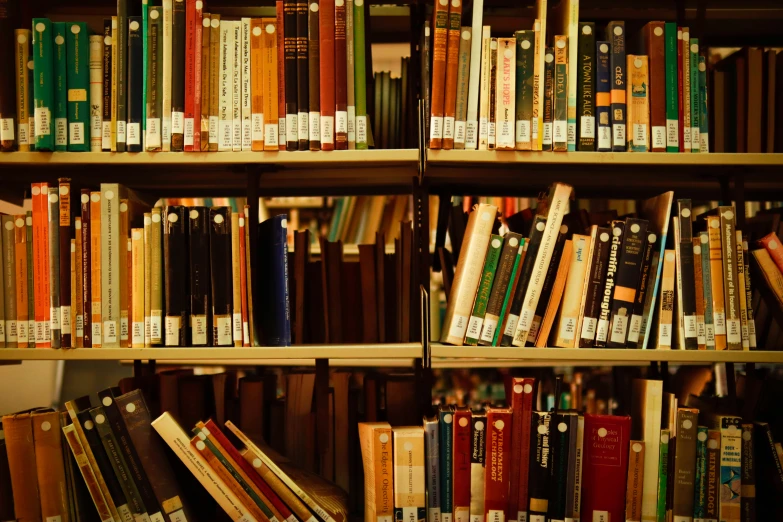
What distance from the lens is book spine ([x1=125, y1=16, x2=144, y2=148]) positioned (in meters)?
1.37

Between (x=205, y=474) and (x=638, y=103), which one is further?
(x=638, y=103)

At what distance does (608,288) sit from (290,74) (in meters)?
0.85

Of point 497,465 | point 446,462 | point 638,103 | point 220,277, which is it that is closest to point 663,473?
point 497,465

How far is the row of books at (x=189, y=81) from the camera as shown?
1365 millimetres

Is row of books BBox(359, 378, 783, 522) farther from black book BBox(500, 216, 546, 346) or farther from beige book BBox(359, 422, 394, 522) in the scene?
black book BBox(500, 216, 546, 346)

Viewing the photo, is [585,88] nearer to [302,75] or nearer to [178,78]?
[302,75]

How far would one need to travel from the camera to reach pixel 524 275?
4.54 ft

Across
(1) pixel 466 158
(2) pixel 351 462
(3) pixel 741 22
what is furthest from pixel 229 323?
(3) pixel 741 22

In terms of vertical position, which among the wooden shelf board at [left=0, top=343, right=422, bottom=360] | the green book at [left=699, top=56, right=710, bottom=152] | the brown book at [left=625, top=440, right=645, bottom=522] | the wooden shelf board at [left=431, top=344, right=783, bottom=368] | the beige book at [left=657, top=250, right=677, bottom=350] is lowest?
the brown book at [left=625, top=440, right=645, bottom=522]

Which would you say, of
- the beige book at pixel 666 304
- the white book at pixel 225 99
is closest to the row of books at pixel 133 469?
the white book at pixel 225 99

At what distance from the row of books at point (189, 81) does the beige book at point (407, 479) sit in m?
0.66

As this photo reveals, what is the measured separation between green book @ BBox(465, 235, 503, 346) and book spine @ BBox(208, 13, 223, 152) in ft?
2.12

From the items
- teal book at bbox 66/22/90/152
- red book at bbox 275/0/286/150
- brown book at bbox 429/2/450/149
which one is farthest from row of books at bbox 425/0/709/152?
teal book at bbox 66/22/90/152

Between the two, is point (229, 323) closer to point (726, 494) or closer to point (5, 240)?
point (5, 240)
